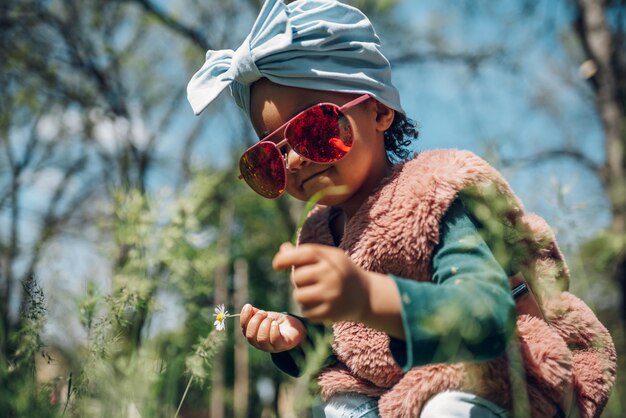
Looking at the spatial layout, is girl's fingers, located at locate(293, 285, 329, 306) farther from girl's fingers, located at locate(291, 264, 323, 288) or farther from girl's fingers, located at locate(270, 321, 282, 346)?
girl's fingers, located at locate(270, 321, 282, 346)

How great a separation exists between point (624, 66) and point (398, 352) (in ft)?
23.5

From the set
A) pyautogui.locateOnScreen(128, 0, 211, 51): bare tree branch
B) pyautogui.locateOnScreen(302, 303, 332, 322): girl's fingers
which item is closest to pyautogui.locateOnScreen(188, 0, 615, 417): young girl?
pyautogui.locateOnScreen(302, 303, 332, 322): girl's fingers

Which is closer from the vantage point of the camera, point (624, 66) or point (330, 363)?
point (330, 363)

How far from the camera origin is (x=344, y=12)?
177 centimetres

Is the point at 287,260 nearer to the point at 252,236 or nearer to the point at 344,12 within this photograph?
the point at 344,12

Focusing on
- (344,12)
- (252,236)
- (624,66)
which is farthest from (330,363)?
(252,236)

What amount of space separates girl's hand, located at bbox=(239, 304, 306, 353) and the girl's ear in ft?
1.84

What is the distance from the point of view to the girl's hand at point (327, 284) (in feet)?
3.39

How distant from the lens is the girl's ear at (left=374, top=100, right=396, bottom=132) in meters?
1.76

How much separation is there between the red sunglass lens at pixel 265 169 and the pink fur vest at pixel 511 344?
0.82 feet

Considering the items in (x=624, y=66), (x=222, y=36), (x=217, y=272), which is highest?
(x=222, y=36)

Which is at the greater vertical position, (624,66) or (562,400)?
(624,66)

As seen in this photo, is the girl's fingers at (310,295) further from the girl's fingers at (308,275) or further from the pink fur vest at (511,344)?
the pink fur vest at (511,344)

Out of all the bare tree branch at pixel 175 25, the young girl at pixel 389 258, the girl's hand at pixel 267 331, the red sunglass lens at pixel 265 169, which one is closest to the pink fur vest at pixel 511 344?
the young girl at pixel 389 258
